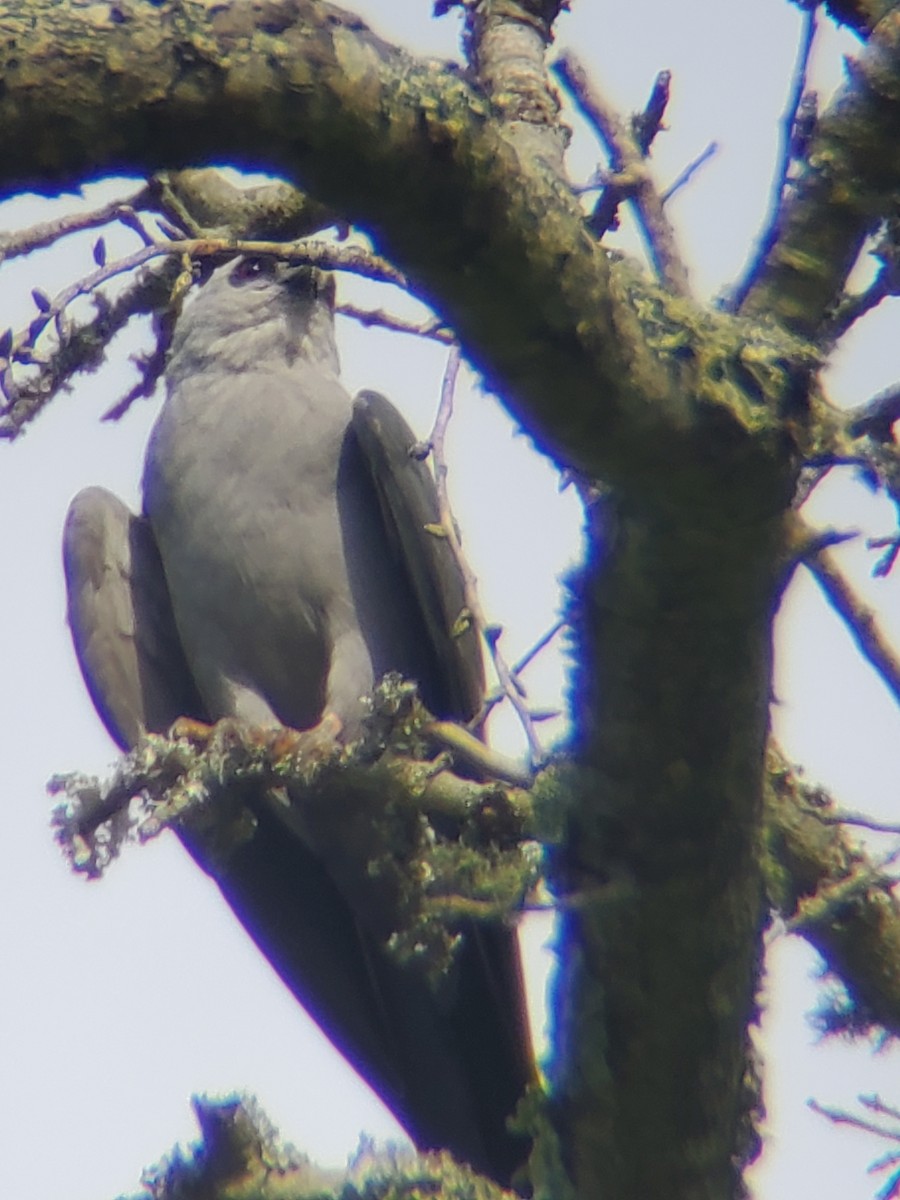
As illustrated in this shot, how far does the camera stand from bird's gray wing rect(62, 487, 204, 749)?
587 cm

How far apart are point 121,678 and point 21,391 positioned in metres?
1.78

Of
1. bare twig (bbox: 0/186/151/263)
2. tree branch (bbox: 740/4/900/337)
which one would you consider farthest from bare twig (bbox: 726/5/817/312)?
bare twig (bbox: 0/186/151/263)

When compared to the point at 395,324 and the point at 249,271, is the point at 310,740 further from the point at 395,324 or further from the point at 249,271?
the point at 249,271

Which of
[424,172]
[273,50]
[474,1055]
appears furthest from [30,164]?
[474,1055]

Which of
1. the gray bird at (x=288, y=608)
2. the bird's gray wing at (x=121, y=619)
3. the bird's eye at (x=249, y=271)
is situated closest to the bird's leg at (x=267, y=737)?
the gray bird at (x=288, y=608)

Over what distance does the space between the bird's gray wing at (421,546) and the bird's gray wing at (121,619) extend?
3.28ft

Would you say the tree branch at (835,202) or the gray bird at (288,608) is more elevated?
the gray bird at (288,608)

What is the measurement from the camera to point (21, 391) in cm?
436

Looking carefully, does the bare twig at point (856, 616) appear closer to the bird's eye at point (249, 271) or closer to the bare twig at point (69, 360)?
the bare twig at point (69, 360)

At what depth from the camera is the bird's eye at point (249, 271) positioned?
6.52 m

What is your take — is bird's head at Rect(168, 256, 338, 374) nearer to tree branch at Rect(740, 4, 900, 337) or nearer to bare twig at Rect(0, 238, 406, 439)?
bare twig at Rect(0, 238, 406, 439)

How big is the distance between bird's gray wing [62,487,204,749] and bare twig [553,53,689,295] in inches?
97.0

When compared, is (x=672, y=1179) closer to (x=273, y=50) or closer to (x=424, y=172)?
(x=424, y=172)

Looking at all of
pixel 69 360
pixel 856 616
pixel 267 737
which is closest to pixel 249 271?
pixel 69 360
